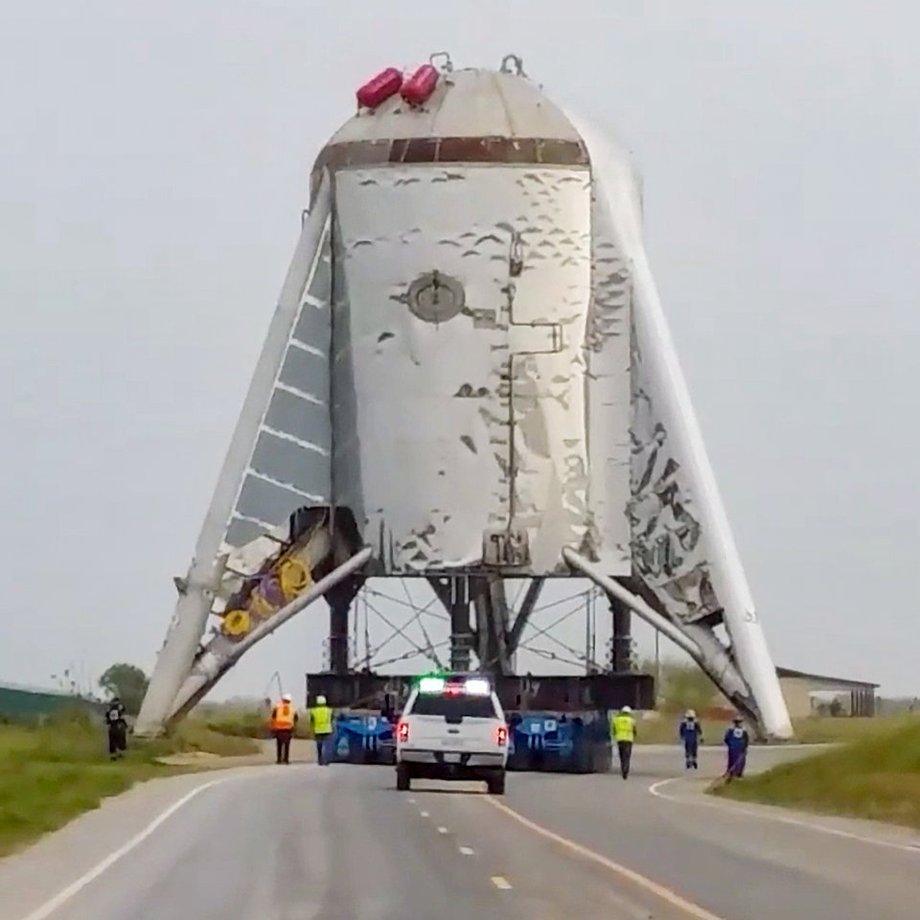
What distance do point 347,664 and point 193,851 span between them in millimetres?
38076

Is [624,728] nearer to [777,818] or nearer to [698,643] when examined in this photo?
[698,643]

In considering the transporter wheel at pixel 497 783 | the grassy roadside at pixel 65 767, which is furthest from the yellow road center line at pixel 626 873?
the transporter wheel at pixel 497 783

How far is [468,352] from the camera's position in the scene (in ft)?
200

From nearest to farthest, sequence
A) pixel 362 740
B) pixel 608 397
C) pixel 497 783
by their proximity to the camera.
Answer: pixel 497 783 → pixel 362 740 → pixel 608 397

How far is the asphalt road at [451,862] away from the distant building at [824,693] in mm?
66193

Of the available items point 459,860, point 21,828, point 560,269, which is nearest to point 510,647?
point 560,269

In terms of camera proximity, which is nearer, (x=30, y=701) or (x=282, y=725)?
(x=282, y=725)

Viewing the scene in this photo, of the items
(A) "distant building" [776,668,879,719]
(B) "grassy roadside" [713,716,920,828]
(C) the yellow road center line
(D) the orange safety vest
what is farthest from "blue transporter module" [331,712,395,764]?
(A) "distant building" [776,668,879,719]

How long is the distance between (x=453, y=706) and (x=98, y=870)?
1685 cm

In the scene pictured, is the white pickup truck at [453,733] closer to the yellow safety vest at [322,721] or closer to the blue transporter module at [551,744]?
the yellow safety vest at [322,721]

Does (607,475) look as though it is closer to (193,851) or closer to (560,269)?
(560,269)

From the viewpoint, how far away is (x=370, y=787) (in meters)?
42.7

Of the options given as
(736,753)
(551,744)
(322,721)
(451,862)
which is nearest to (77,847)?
(451,862)

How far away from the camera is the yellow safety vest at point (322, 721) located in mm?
54969
